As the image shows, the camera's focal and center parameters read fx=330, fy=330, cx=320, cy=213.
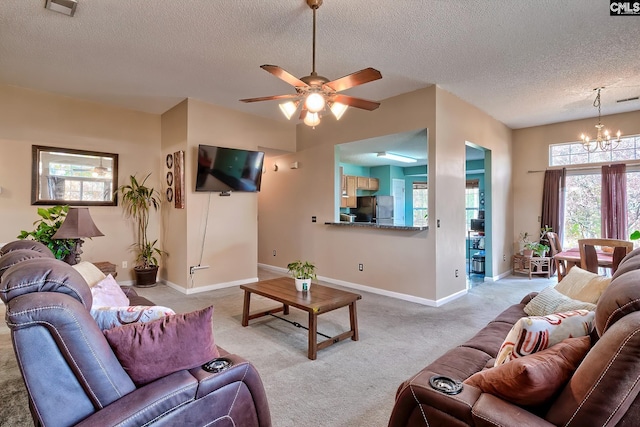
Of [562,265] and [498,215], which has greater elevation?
[498,215]

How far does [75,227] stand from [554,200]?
707cm

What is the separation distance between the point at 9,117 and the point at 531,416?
5.98 meters

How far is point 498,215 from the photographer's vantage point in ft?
19.3

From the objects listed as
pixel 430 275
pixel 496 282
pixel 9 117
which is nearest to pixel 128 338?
pixel 430 275

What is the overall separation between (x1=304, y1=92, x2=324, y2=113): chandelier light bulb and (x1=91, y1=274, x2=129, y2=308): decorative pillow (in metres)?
1.97

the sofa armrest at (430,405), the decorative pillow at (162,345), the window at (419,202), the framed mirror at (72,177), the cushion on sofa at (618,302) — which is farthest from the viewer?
the window at (419,202)

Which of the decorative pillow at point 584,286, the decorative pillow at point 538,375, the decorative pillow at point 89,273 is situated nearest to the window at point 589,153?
the decorative pillow at point 584,286

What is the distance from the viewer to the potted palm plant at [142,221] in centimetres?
516

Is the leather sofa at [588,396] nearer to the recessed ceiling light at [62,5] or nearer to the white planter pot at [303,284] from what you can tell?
the white planter pot at [303,284]

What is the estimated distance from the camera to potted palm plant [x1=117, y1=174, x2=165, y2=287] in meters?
5.16

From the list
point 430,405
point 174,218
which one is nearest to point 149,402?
point 430,405

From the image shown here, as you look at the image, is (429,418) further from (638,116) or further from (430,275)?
(638,116)

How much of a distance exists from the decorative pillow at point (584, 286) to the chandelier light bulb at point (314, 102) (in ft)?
7.34

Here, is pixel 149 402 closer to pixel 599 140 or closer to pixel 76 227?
pixel 76 227
